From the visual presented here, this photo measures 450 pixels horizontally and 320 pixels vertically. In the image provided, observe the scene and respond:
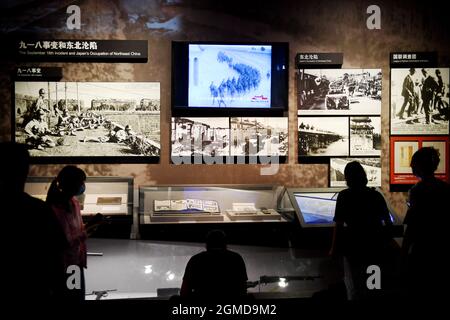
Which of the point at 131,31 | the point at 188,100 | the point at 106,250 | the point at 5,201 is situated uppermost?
the point at 131,31

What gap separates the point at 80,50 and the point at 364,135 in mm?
3339

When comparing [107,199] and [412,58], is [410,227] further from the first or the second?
[107,199]

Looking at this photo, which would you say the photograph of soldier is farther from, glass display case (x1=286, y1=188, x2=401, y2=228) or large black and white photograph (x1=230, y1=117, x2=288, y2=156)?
glass display case (x1=286, y1=188, x2=401, y2=228)

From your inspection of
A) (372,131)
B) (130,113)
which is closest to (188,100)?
(130,113)

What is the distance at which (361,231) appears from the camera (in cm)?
336

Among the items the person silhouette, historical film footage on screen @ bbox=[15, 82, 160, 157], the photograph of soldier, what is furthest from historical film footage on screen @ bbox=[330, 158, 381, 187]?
the person silhouette

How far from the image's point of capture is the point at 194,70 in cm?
528

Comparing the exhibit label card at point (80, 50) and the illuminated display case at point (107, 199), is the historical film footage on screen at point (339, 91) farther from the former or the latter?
Answer: the illuminated display case at point (107, 199)

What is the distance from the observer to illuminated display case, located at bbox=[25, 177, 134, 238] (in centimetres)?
492

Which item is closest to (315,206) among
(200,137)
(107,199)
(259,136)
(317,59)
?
(259,136)

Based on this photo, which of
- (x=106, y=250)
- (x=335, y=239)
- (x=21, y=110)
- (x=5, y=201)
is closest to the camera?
(x=5, y=201)

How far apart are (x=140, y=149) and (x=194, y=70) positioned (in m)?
1.06

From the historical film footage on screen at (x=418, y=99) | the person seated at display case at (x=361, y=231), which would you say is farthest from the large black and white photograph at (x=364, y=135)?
the person seated at display case at (x=361, y=231)
